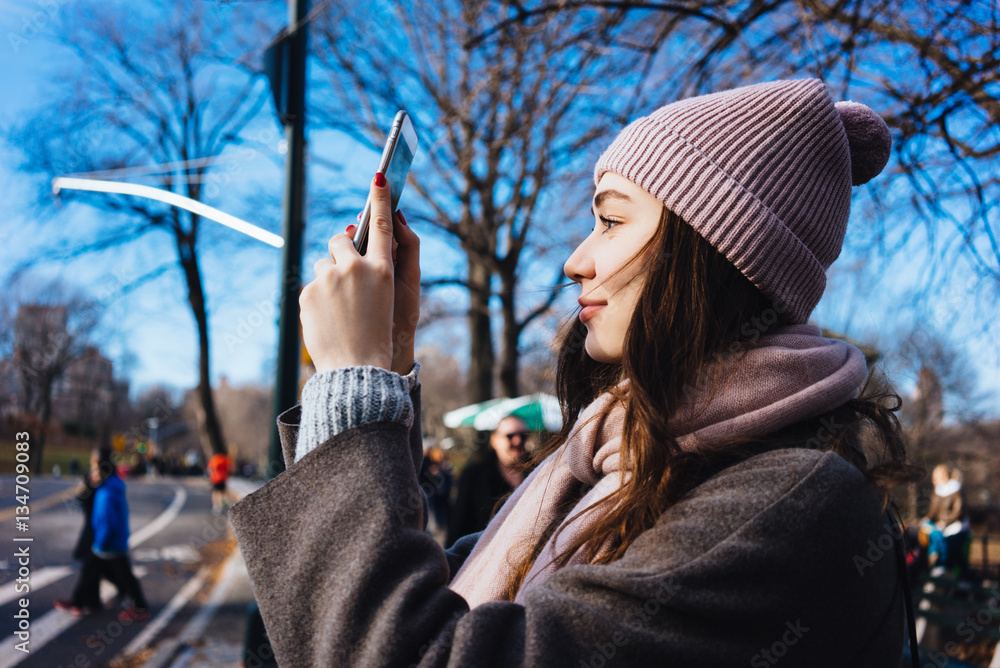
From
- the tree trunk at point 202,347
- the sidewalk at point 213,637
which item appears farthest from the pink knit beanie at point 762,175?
the tree trunk at point 202,347

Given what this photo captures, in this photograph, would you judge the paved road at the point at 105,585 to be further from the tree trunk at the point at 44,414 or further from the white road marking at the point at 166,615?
the tree trunk at the point at 44,414

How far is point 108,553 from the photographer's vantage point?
24.5ft

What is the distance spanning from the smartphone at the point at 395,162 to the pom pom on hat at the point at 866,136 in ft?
2.88

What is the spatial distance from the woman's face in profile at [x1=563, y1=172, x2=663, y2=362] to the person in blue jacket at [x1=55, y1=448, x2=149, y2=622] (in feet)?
26.1

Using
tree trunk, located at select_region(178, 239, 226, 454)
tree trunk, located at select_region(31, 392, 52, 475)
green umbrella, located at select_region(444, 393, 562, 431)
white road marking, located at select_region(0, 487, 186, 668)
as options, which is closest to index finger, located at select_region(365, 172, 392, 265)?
white road marking, located at select_region(0, 487, 186, 668)

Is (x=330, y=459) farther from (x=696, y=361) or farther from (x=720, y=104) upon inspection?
(x=720, y=104)

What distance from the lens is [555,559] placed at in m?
1.11

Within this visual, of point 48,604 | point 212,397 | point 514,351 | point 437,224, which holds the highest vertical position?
point 437,224

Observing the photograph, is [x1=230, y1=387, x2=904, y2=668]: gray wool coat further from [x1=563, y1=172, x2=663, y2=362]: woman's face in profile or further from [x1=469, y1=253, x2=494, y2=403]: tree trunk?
[x1=469, y1=253, x2=494, y2=403]: tree trunk

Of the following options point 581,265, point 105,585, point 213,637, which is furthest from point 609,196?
point 105,585

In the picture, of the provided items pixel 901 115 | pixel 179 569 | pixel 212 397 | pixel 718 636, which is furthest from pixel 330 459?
pixel 212 397

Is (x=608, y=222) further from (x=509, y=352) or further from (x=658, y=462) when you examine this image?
(x=509, y=352)

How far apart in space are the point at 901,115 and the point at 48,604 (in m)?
9.55

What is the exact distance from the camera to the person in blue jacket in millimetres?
7492
